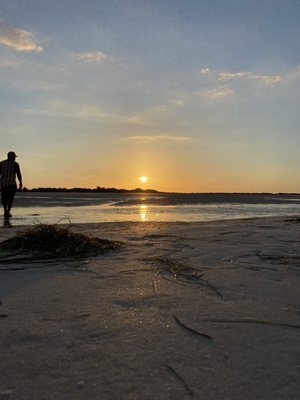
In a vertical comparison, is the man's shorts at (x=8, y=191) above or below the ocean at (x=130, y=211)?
above

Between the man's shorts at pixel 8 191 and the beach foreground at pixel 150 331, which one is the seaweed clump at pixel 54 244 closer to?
the beach foreground at pixel 150 331

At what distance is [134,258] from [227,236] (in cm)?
239

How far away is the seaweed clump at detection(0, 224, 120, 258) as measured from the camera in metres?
4.47

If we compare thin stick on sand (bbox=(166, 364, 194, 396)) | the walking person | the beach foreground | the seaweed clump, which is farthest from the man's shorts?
thin stick on sand (bbox=(166, 364, 194, 396))

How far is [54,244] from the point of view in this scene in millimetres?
4652

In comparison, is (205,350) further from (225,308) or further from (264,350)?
(225,308)

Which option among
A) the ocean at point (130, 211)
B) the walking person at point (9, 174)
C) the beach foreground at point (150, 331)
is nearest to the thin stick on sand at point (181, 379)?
the beach foreground at point (150, 331)

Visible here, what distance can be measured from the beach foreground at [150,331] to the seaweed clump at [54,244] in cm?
60

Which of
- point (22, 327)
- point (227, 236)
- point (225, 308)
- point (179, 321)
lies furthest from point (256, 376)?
point (227, 236)

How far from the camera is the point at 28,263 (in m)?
4.01

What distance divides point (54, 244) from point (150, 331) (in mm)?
2832

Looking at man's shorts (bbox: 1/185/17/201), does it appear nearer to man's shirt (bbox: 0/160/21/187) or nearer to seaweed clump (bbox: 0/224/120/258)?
man's shirt (bbox: 0/160/21/187)

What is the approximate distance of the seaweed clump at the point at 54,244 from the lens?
4473 millimetres

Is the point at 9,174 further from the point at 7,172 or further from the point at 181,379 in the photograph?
the point at 181,379
